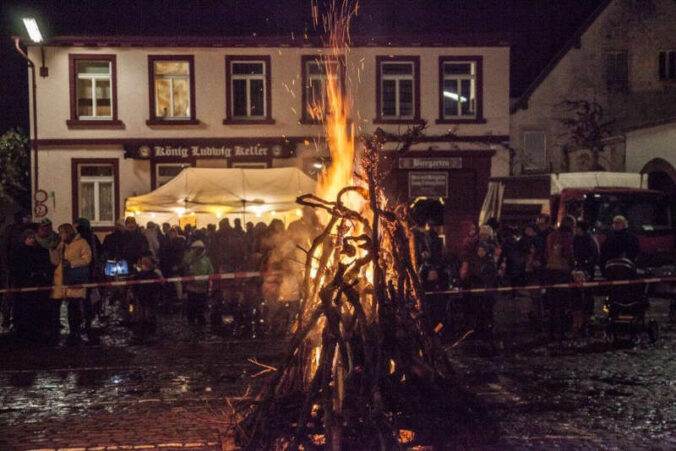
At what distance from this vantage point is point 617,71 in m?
33.6

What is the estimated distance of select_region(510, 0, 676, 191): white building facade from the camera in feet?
109

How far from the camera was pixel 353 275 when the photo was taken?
20.7 ft

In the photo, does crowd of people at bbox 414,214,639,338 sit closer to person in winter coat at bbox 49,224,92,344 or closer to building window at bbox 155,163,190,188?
person in winter coat at bbox 49,224,92,344

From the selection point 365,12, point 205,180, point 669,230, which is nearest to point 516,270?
point 669,230

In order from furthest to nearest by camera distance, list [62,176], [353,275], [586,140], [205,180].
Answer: [586,140] < [62,176] < [205,180] < [353,275]

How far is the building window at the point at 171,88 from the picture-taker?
26641mm

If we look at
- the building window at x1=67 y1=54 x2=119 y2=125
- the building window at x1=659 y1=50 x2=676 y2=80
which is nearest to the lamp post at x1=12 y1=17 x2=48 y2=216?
the building window at x1=67 y1=54 x2=119 y2=125

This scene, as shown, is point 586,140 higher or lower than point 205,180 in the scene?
higher

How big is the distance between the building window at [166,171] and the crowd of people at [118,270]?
10.3 meters

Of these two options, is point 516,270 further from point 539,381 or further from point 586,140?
point 586,140

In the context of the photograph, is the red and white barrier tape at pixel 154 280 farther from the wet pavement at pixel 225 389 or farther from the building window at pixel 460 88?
the building window at pixel 460 88

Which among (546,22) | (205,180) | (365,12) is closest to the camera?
Answer: (205,180)

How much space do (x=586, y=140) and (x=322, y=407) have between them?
29001mm

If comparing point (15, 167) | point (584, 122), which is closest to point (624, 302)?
point (584, 122)
